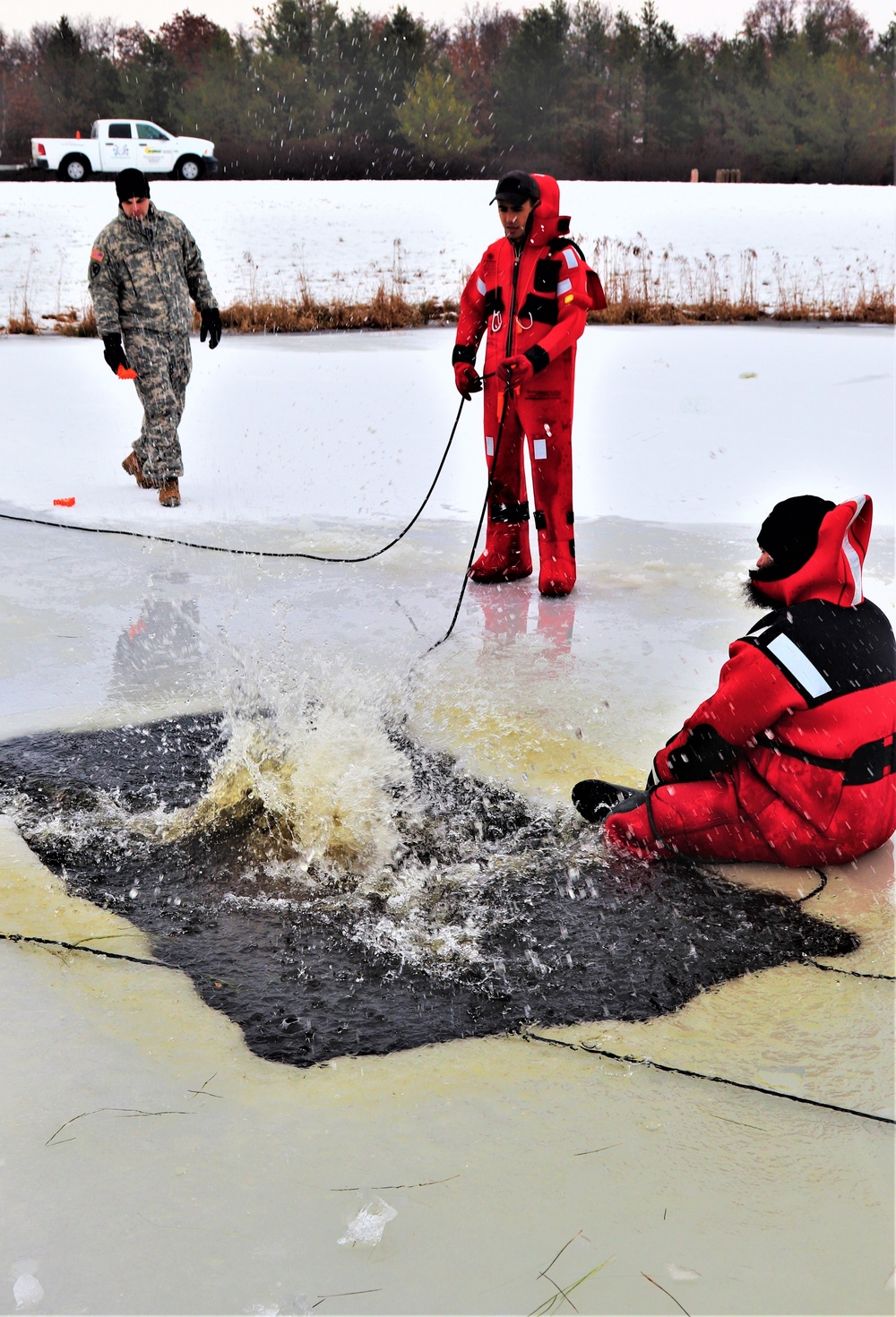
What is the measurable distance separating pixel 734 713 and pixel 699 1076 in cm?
82

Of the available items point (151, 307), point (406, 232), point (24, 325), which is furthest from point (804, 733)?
point (406, 232)

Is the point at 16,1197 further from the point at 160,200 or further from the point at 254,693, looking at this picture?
the point at 160,200

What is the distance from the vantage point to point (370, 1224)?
1.84m

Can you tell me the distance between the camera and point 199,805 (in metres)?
3.34

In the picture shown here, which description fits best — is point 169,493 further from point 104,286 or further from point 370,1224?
point 370,1224

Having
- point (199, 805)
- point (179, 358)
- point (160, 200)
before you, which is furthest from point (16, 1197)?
point (160, 200)

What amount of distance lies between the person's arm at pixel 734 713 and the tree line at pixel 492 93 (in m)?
31.0

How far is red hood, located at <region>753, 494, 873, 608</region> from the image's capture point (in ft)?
8.36

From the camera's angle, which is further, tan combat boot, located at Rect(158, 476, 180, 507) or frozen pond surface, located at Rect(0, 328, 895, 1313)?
tan combat boot, located at Rect(158, 476, 180, 507)

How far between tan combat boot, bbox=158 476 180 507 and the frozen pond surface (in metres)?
0.13

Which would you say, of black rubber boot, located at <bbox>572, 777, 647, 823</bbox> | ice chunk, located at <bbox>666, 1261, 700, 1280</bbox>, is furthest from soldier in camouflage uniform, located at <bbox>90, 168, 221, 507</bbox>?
ice chunk, located at <bbox>666, 1261, 700, 1280</bbox>

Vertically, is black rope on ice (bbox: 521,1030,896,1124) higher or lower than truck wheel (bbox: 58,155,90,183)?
lower

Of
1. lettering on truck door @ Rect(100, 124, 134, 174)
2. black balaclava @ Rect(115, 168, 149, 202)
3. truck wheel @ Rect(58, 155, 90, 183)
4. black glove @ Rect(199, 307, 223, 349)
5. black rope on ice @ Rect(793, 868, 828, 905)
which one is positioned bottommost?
black rope on ice @ Rect(793, 868, 828, 905)

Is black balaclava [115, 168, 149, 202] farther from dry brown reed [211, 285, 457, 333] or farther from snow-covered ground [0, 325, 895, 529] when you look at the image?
dry brown reed [211, 285, 457, 333]
